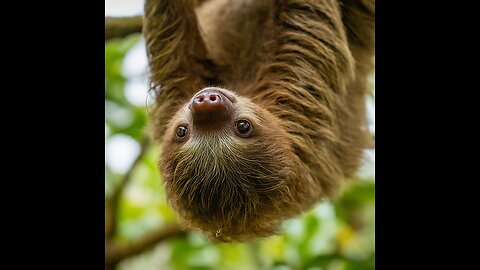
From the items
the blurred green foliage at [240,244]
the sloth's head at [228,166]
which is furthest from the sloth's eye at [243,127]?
the blurred green foliage at [240,244]

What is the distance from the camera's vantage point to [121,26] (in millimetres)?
4785

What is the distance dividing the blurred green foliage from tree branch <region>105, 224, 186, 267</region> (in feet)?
0.43

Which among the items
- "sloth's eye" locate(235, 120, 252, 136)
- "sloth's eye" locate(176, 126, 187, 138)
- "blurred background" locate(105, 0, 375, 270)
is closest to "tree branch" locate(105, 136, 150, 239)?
"blurred background" locate(105, 0, 375, 270)

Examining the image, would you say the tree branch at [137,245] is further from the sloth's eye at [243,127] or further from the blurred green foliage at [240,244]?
the sloth's eye at [243,127]

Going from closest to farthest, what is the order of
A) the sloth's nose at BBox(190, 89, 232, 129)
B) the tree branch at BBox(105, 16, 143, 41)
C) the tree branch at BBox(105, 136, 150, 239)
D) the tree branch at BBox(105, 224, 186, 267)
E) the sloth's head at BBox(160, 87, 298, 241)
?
the sloth's nose at BBox(190, 89, 232, 129) < the sloth's head at BBox(160, 87, 298, 241) < the tree branch at BBox(105, 16, 143, 41) < the tree branch at BBox(105, 224, 186, 267) < the tree branch at BBox(105, 136, 150, 239)

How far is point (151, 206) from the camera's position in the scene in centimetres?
782

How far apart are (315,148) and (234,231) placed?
2.95 feet

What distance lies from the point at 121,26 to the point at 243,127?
4.32ft

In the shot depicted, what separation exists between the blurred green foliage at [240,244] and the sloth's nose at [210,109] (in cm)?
155

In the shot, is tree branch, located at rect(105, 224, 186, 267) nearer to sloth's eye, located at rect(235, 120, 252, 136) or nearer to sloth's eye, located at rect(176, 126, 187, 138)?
sloth's eye, located at rect(176, 126, 187, 138)

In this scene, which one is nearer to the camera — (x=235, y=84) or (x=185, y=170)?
(x=185, y=170)

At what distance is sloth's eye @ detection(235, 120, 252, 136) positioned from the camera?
4230 millimetres

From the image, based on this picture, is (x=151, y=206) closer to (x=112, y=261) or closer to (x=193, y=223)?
(x=112, y=261)
